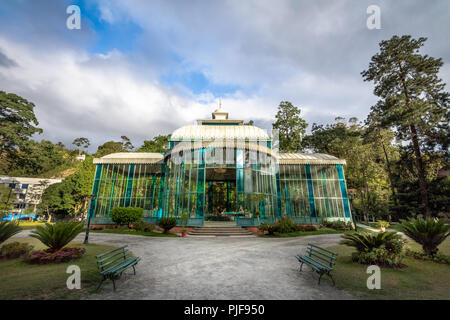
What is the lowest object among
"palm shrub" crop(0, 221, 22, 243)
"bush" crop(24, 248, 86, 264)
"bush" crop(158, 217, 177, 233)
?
"bush" crop(24, 248, 86, 264)

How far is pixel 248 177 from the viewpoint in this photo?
1681 cm

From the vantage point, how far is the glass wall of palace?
804 inches

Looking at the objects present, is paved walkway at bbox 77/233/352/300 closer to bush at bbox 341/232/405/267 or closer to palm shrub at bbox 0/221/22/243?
bush at bbox 341/232/405/267

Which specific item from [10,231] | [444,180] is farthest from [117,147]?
[444,180]

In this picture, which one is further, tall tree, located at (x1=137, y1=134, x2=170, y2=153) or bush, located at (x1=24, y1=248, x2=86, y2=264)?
tall tree, located at (x1=137, y1=134, x2=170, y2=153)

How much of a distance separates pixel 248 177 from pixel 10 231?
14.1 metres

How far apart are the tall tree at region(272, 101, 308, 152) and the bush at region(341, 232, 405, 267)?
24.7 metres

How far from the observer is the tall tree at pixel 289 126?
31.2m

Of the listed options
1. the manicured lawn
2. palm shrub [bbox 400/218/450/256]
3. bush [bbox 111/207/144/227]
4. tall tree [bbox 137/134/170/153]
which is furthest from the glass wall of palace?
tall tree [bbox 137/134/170/153]

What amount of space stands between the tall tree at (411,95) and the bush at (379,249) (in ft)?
49.2

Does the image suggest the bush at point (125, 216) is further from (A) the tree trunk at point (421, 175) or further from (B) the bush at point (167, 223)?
(A) the tree trunk at point (421, 175)

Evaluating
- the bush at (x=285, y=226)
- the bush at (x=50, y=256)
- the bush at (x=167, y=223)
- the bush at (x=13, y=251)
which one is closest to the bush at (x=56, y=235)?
the bush at (x=50, y=256)

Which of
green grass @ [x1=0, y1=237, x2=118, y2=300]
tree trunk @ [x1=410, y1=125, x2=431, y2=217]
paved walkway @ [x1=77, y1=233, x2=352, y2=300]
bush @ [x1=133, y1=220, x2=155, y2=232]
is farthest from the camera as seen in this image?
tree trunk @ [x1=410, y1=125, x2=431, y2=217]
